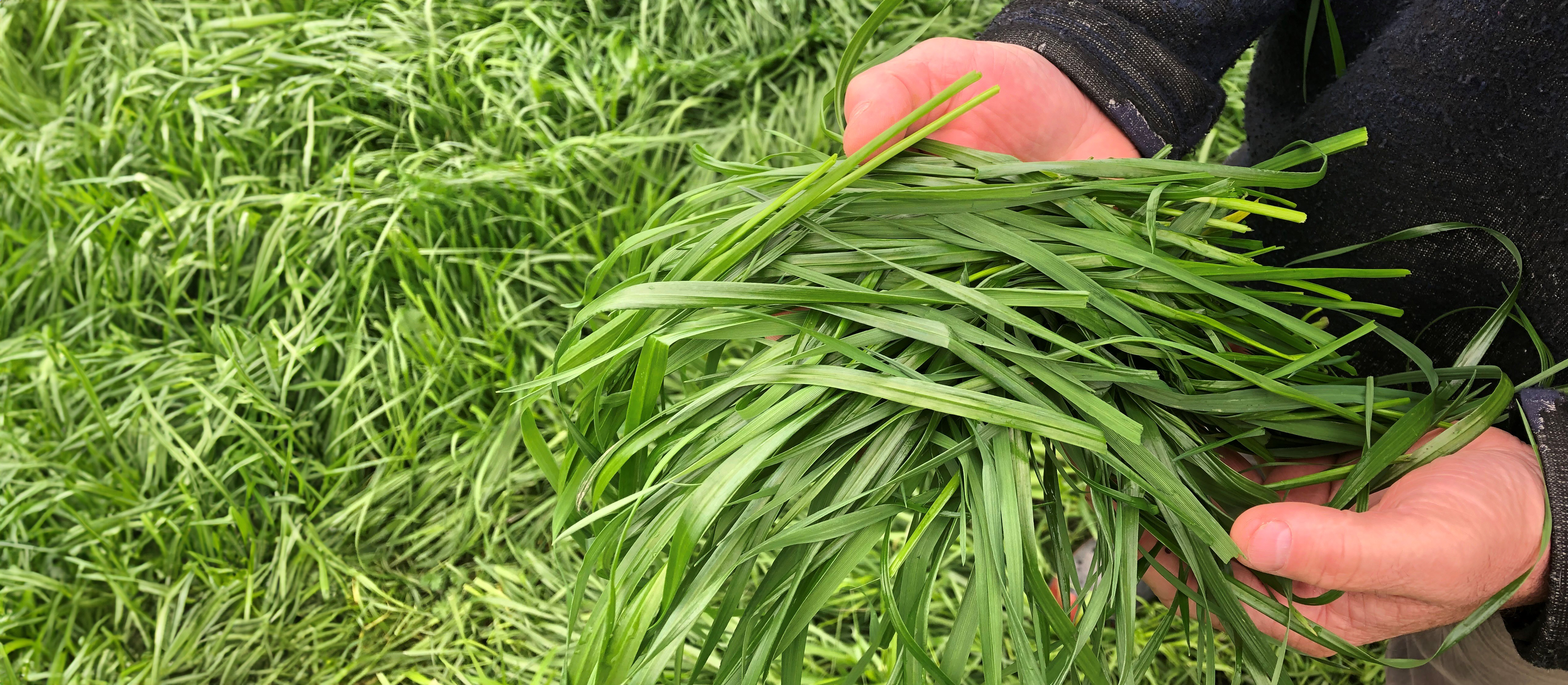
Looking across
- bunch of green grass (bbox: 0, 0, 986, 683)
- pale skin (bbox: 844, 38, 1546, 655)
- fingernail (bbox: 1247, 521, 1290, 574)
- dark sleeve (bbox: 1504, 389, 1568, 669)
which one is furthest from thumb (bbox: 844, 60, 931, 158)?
bunch of green grass (bbox: 0, 0, 986, 683)

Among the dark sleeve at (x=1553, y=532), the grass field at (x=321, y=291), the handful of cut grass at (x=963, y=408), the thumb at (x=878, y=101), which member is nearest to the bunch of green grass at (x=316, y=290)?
the grass field at (x=321, y=291)

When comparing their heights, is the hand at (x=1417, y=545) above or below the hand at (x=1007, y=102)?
below

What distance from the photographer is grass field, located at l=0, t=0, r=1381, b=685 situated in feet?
4.20

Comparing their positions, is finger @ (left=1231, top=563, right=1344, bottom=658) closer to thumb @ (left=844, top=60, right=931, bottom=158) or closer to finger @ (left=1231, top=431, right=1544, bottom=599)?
finger @ (left=1231, top=431, right=1544, bottom=599)

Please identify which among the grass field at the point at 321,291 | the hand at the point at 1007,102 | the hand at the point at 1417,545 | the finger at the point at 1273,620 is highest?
the hand at the point at 1007,102

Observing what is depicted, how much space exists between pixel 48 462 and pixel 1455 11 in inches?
71.0

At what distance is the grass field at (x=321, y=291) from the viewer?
1.28 metres

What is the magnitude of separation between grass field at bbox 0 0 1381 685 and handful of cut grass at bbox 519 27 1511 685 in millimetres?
636

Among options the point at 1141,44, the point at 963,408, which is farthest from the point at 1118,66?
the point at 963,408

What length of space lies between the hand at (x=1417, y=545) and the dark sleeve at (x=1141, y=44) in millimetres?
341

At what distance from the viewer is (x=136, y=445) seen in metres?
1.38

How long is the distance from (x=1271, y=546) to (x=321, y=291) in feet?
4.69

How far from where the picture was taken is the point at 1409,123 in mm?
662

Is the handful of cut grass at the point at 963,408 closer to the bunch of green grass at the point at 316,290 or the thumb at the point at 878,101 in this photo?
the thumb at the point at 878,101
